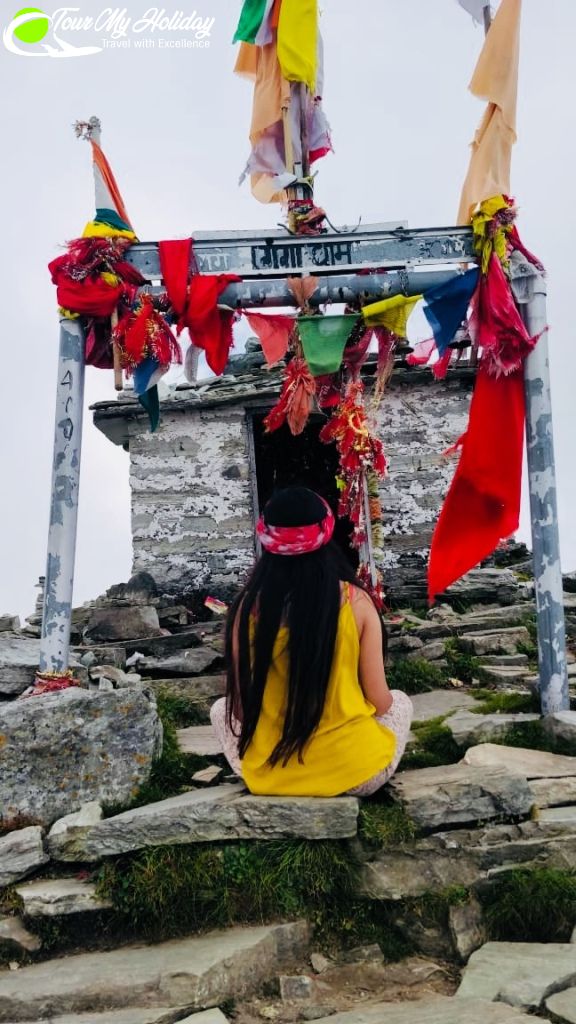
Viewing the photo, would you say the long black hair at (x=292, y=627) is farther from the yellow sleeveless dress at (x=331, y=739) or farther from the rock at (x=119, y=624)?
the rock at (x=119, y=624)

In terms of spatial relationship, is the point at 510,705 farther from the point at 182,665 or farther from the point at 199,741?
the point at 182,665

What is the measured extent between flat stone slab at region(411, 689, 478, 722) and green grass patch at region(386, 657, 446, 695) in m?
0.11

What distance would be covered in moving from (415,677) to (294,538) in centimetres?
297

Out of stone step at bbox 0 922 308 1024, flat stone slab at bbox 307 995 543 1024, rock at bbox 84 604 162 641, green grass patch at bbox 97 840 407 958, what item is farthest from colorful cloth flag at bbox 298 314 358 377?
flat stone slab at bbox 307 995 543 1024

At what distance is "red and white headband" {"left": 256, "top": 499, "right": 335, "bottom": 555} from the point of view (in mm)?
3578

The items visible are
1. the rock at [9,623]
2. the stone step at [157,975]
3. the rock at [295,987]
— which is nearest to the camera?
the stone step at [157,975]

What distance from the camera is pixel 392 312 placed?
5453mm

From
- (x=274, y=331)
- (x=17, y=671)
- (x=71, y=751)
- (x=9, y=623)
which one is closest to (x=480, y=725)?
(x=71, y=751)

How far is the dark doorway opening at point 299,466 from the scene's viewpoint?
13992 mm

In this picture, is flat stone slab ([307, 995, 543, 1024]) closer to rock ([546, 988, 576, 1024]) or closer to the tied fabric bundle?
rock ([546, 988, 576, 1024])

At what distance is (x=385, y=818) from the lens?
367 centimetres

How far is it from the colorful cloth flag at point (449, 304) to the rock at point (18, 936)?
4285 mm

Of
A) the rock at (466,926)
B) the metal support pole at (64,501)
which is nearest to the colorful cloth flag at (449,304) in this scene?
the metal support pole at (64,501)

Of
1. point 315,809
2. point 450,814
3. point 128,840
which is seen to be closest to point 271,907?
point 315,809
